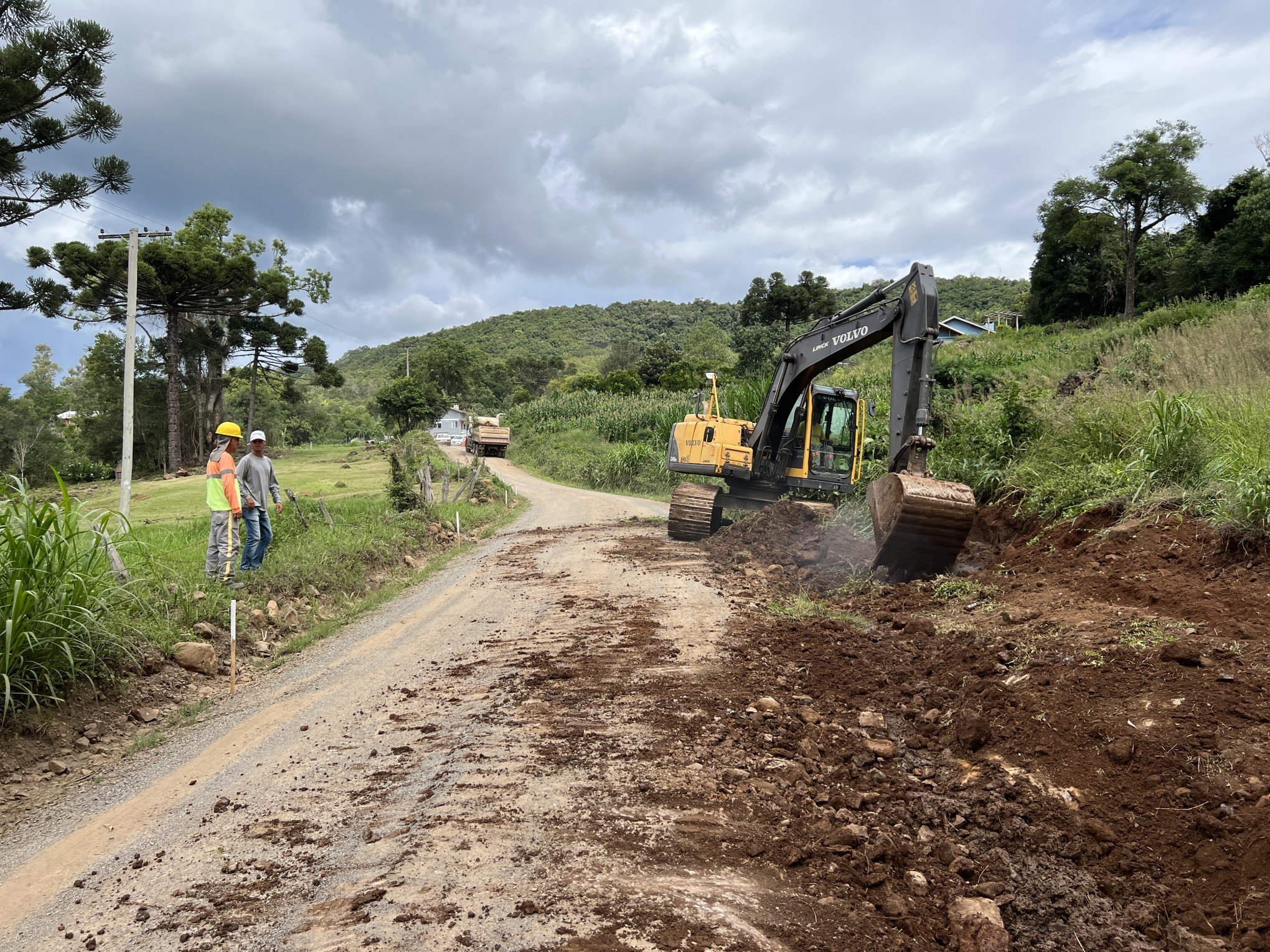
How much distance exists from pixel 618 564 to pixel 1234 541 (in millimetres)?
7381

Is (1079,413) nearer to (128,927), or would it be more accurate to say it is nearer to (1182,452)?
(1182,452)

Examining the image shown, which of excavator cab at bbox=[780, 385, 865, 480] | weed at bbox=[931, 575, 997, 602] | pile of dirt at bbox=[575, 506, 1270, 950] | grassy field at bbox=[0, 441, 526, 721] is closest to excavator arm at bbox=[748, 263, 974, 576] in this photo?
weed at bbox=[931, 575, 997, 602]

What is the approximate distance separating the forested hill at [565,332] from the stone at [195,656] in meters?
104

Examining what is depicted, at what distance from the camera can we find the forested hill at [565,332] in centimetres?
12481

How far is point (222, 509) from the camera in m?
8.49

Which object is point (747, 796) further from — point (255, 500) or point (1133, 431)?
point (255, 500)

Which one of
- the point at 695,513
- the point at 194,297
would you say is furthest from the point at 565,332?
the point at 695,513

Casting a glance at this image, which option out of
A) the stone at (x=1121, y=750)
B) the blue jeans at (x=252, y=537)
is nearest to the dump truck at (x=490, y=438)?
the blue jeans at (x=252, y=537)

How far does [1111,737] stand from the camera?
337cm

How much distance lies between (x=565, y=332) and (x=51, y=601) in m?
134

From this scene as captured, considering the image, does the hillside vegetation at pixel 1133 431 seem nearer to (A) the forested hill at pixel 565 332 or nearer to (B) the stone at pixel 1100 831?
(B) the stone at pixel 1100 831

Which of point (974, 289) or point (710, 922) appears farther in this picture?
point (974, 289)

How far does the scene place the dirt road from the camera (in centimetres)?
275

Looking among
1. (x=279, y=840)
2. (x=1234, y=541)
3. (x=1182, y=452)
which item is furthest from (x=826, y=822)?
(x=1182, y=452)
